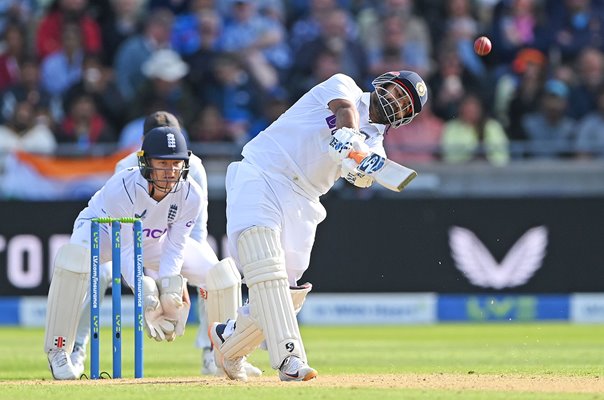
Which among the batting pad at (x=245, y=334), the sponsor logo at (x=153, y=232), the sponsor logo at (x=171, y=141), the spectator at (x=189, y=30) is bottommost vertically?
the batting pad at (x=245, y=334)

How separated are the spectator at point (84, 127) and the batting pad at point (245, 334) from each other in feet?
20.5

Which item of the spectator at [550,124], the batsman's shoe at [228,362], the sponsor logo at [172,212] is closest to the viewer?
the batsman's shoe at [228,362]

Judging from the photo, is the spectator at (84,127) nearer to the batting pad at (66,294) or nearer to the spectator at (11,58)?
the spectator at (11,58)

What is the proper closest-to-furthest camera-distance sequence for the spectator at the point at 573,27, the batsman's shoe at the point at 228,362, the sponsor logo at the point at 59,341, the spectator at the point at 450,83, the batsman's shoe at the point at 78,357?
the batsman's shoe at the point at 228,362
the sponsor logo at the point at 59,341
the batsman's shoe at the point at 78,357
the spectator at the point at 450,83
the spectator at the point at 573,27

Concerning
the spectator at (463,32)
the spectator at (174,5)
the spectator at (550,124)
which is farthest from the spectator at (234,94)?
the spectator at (550,124)

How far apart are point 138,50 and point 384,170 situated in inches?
312

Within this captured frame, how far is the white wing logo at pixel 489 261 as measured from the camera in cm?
1220

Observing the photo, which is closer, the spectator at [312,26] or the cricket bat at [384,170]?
the cricket bat at [384,170]

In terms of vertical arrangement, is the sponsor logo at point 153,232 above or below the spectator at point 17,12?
below

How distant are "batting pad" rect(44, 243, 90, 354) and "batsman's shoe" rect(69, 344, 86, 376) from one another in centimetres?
28

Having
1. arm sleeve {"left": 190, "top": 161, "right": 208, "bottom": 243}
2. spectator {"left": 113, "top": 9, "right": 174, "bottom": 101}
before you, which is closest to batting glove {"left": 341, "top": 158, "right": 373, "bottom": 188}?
arm sleeve {"left": 190, "top": 161, "right": 208, "bottom": 243}

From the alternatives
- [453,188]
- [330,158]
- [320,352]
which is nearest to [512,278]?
[453,188]

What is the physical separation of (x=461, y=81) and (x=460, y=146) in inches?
41.2

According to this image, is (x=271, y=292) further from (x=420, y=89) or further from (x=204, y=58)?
(x=204, y=58)
